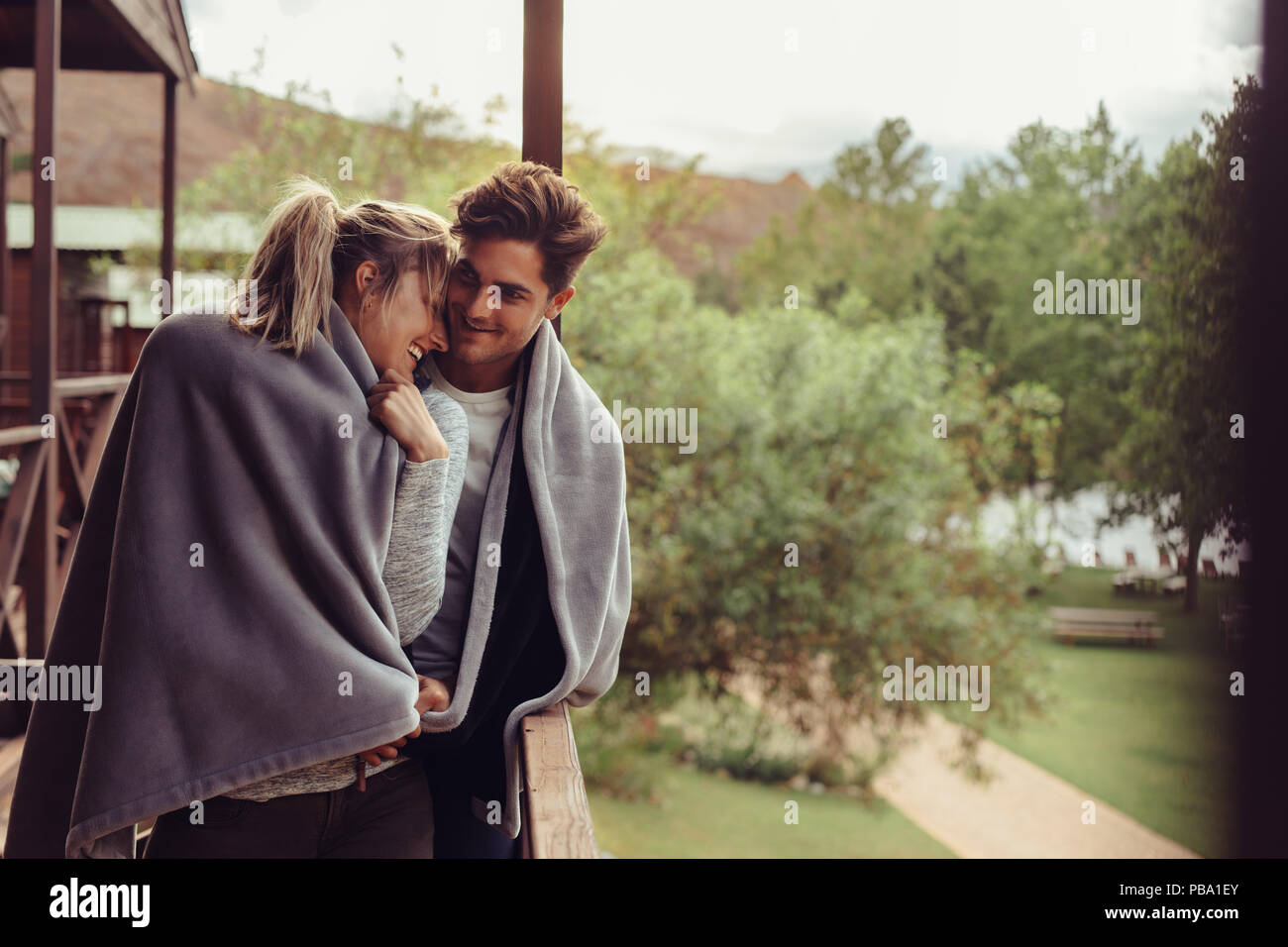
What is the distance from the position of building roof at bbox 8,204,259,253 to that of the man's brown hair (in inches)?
478

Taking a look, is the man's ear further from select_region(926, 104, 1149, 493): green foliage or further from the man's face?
select_region(926, 104, 1149, 493): green foliage

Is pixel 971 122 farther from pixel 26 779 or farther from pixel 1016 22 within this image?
pixel 26 779

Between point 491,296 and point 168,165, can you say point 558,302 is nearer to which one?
point 491,296

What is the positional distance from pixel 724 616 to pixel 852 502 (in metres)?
1.37

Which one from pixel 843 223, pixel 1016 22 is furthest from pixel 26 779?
pixel 843 223

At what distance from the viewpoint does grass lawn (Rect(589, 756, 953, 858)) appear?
29.1 ft

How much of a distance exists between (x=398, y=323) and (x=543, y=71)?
54cm

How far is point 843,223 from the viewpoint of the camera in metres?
26.2

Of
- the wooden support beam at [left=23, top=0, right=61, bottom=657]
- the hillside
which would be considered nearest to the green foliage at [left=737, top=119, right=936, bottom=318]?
the hillside

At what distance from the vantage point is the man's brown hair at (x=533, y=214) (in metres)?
1.46

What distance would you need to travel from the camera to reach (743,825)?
365 inches

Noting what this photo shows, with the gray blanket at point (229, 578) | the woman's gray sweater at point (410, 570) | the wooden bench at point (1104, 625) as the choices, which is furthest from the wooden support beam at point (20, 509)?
the wooden bench at point (1104, 625)

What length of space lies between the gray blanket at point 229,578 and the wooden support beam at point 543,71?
51 centimetres

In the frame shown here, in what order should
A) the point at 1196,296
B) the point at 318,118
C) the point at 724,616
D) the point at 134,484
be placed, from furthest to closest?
the point at 318,118, the point at 724,616, the point at 1196,296, the point at 134,484
